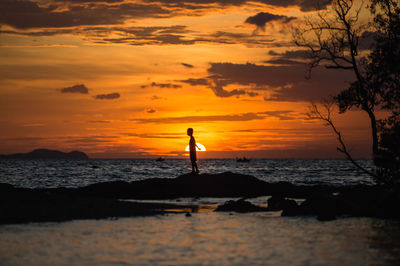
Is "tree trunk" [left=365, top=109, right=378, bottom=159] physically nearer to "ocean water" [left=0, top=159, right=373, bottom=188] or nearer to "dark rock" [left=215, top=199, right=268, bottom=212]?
"dark rock" [left=215, top=199, right=268, bottom=212]

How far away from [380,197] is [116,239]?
42.9 ft

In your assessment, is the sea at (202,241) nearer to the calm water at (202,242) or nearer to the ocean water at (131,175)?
the calm water at (202,242)

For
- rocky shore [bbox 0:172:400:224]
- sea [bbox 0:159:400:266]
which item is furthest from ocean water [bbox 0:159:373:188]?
sea [bbox 0:159:400:266]

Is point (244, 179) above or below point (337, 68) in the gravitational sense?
below

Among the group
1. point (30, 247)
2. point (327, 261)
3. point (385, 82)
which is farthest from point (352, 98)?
point (30, 247)

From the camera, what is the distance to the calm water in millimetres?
12586

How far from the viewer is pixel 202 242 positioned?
15.0 metres

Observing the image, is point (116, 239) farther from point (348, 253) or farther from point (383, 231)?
point (383, 231)

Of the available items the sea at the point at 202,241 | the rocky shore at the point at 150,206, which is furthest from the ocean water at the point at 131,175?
the sea at the point at 202,241

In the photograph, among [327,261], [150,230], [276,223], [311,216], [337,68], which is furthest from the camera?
[337,68]

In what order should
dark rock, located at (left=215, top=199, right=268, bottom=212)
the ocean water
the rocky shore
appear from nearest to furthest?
the rocky shore < dark rock, located at (left=215, top=199, right=268, bottom=212) < the ocean water

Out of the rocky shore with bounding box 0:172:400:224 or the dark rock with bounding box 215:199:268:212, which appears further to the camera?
the dark rock with bounding box 215:199:268:212

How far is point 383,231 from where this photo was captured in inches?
698

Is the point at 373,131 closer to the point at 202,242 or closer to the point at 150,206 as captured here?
the point at 150,206
